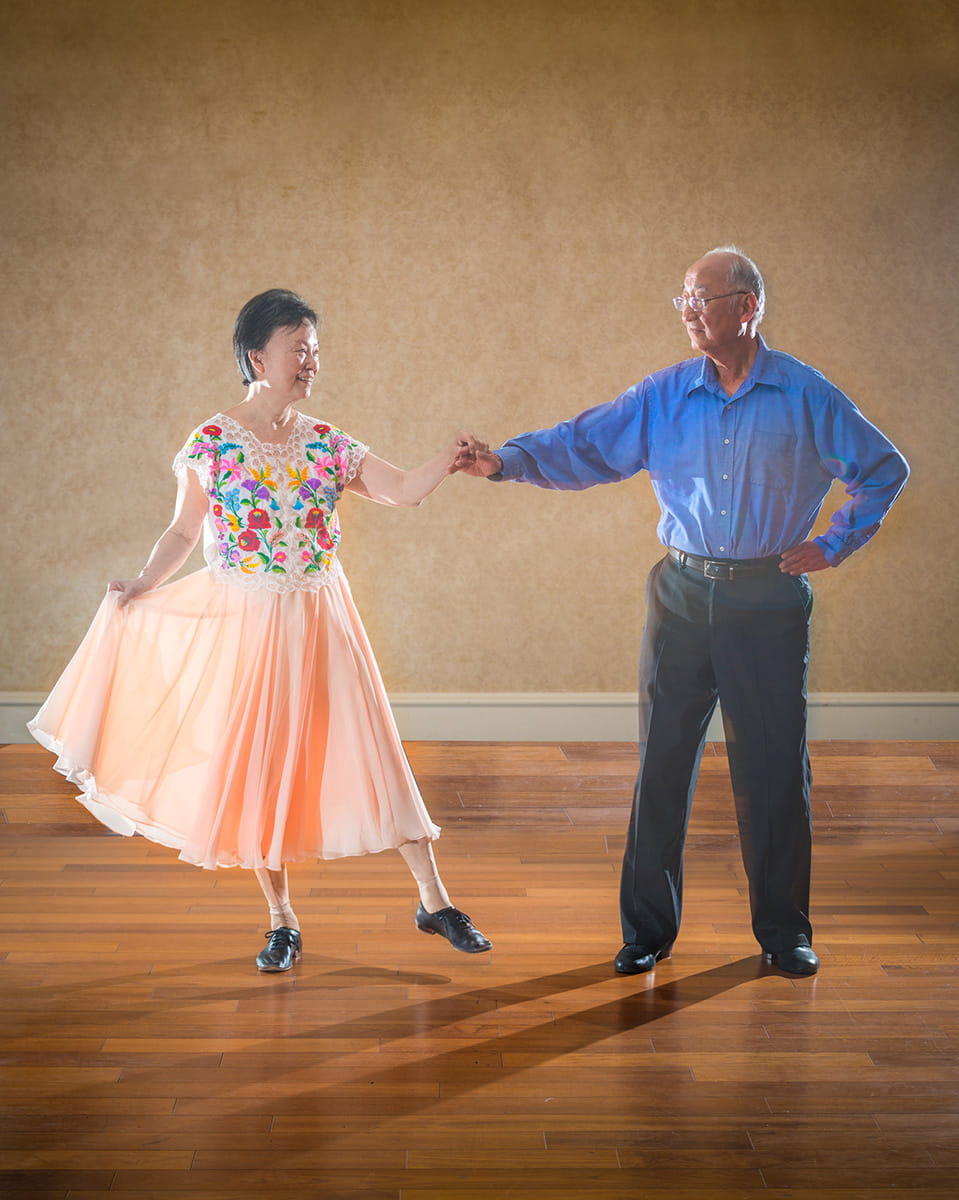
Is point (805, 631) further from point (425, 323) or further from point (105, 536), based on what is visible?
point (105, 536)

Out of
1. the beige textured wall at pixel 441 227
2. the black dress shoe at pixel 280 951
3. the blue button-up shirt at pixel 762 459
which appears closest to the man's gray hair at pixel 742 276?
the blue button-up shirt at pixel 762 459

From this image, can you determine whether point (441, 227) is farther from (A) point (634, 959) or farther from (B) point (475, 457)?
(A) point (634, 959)

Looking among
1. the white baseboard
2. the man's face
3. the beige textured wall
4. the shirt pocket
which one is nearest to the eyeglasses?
the man's face

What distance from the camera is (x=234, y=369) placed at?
15.8 feet

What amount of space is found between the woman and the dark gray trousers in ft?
1.54

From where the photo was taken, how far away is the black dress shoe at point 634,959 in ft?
9.50

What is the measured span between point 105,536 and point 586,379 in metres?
2.00

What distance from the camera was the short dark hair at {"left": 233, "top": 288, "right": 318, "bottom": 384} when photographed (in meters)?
2.84

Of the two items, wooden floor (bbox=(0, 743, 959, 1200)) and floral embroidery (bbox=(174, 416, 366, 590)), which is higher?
floral embroidery (bbox=(174, 416, 366, 590))

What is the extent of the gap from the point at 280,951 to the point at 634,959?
2.74ft

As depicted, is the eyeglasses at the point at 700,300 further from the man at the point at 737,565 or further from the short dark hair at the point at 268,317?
the short dark hair at the point at 268,317

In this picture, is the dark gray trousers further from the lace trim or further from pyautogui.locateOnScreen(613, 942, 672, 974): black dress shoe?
the lace trim

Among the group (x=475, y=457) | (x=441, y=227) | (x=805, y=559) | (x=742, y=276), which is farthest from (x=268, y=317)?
(x=441, y=227)

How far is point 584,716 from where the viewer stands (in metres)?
4.98
